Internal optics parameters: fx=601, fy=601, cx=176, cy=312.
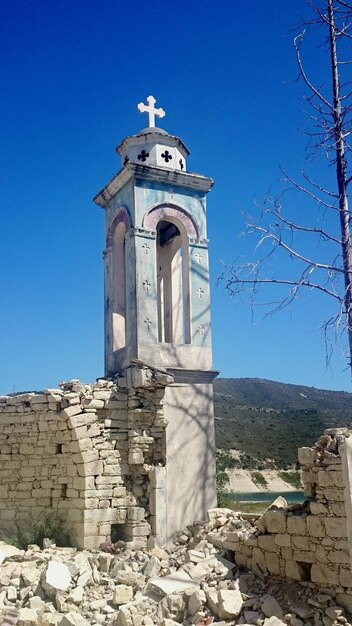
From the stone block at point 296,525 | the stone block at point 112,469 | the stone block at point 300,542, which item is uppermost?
the stone block at point 112,469

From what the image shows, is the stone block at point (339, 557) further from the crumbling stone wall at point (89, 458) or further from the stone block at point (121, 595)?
the crumbling stone wall at point (89, 458)

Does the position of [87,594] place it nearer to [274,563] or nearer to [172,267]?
[274,563]

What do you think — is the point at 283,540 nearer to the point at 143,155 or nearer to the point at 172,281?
the point at 172,281

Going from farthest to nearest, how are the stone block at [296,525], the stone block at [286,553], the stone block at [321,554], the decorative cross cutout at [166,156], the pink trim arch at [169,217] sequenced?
1. the decorative cross cutout at [166,156]
2. the pink trim arch at [169,217]
3. the stone block at [286,553]
4. the stone block at [296,525]
5. the stone block at [321,554]

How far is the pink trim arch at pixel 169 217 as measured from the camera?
36.8 ft

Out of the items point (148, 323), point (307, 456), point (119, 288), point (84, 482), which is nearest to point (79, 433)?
point (84, 482)

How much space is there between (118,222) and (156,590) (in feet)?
22.8

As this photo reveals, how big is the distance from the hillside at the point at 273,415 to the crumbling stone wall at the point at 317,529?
62.3 feet

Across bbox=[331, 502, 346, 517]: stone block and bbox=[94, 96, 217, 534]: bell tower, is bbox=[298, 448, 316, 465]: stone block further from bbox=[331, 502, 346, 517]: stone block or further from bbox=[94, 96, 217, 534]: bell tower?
bbox=[94, 96, 217, 534]: bell tower

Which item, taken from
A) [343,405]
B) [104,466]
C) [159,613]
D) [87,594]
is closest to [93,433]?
[104,466]

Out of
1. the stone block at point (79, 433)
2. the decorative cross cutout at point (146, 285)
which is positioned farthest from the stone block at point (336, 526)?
the decorative cross cutout at point (146, 285)

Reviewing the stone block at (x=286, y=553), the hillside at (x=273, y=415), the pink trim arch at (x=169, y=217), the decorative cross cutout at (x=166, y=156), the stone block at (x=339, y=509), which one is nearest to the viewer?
the stone block at (x=339, y=509)

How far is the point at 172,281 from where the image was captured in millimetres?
12273

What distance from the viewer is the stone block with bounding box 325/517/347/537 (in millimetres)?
6504
